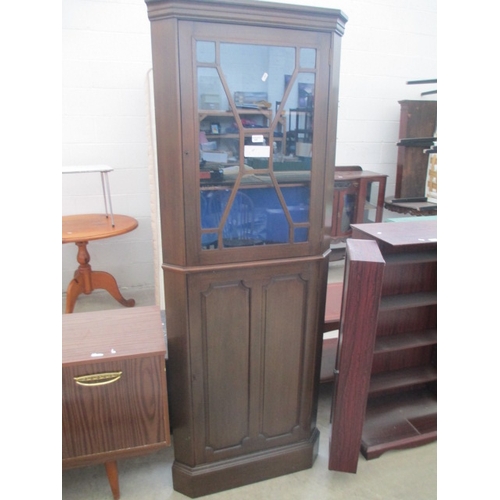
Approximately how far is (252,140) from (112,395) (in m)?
0.97

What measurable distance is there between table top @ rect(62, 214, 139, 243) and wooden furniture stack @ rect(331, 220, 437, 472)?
1.65m

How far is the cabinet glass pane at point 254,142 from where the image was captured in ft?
3.78

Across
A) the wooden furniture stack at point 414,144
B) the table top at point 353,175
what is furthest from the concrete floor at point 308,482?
the wooden furniture stack at point 414,144

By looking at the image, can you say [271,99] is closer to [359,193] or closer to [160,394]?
[160,394]

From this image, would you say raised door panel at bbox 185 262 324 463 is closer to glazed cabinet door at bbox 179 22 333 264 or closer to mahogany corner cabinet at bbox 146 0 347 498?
mahogany corner cabinet at bbox 146 0 347 498

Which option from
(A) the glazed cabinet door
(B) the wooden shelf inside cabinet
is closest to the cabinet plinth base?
(B) the wooden shelf inside cabinet

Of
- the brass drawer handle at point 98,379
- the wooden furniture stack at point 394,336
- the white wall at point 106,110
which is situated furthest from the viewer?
the white wall at point 106,110

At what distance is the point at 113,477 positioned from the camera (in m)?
1.50

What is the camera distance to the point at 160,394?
54.7 inches

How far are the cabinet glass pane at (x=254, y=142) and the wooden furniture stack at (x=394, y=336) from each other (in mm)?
340

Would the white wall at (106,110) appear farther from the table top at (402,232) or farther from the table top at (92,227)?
the table top at (402,232)

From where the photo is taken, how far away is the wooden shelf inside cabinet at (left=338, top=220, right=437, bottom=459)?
1.66 metres
